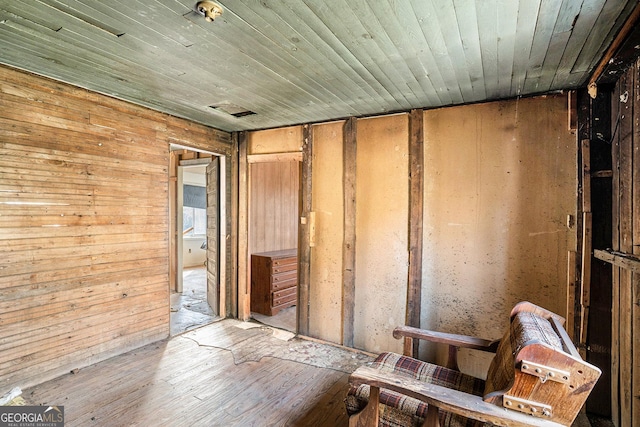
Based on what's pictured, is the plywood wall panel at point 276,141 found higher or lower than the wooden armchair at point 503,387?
higher

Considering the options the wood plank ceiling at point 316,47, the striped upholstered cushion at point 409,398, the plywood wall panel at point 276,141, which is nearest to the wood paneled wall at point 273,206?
the plywood wall panel at point 276,141

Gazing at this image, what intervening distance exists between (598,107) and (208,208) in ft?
14.5

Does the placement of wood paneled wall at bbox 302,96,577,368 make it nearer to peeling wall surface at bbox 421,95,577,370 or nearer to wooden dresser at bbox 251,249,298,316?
peeling wall surface at bbox 421,95,577,370

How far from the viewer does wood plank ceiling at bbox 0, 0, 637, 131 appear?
1604mm

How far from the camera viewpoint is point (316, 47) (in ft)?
6.49

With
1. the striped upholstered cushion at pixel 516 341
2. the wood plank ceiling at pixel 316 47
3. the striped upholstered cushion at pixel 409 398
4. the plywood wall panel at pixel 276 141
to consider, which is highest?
the wood plank ceiling at pixel 316 47

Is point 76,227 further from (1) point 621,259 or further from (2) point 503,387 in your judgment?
(1) point 621,259

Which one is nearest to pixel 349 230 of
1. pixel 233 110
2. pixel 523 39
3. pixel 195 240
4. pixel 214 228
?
pixel 233 110

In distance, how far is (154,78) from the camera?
2484 mm

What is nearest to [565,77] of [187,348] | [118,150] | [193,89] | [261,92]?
[261,92]

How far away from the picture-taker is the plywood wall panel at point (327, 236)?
3.57 m

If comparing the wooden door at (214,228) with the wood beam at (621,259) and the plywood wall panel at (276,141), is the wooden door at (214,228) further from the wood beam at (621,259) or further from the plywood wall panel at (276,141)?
the wood beam at (621,259)

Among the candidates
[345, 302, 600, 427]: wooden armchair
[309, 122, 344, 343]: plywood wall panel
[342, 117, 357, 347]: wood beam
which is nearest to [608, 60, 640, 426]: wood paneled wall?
[345, 302, 600, 427]: wooden armchair

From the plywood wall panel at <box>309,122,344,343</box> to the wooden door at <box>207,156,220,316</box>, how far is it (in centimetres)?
150
